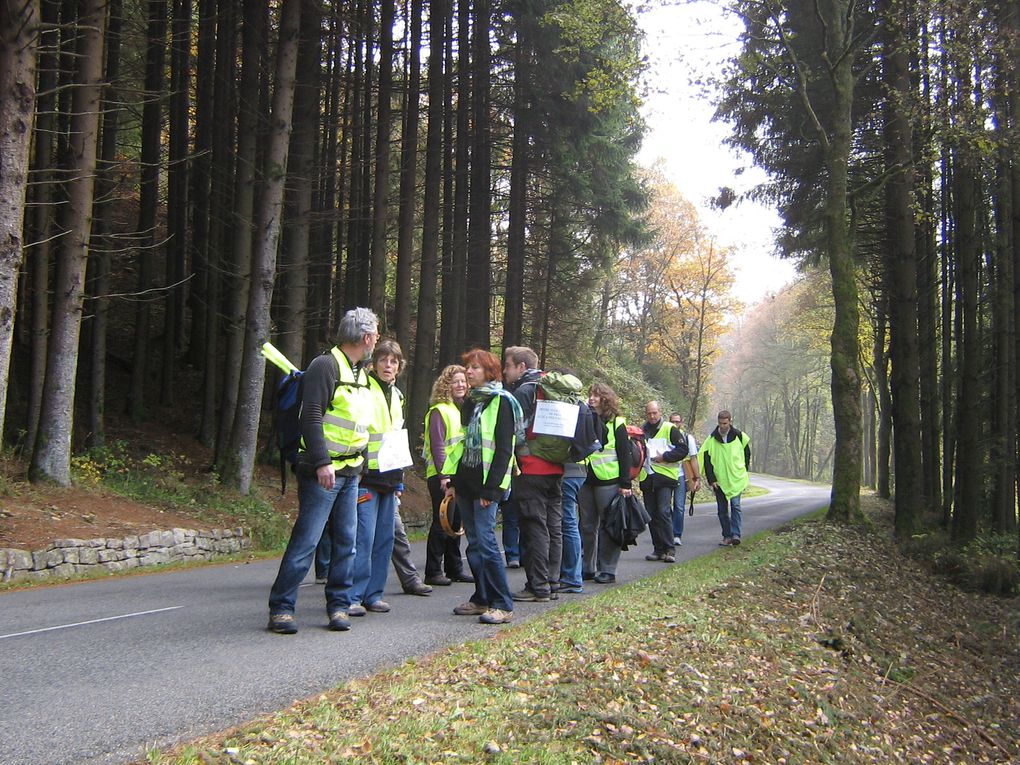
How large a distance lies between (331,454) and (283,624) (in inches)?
Answer: 51.9

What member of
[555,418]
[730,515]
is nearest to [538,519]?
[555,418]

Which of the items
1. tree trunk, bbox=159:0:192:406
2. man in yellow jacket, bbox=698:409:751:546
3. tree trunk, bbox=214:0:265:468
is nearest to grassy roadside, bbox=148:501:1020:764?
man in yellow jacket, bbox=698:409:751:546

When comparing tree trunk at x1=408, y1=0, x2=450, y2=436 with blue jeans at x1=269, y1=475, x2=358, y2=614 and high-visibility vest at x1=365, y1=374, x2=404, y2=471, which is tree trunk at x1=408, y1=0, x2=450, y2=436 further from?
blue jeans at x1=269, y1=475, x2=358, y2=614

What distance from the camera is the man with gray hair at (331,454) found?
19.7 feet

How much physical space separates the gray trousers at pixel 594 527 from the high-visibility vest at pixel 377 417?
11.0ft

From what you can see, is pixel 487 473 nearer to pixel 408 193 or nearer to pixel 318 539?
pixel 318 539

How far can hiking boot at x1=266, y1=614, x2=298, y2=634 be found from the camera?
6.26 m

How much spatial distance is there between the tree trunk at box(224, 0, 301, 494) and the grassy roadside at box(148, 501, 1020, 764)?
8002 mm

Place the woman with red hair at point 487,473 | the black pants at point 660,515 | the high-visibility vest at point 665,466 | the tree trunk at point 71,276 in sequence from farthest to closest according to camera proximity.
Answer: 1. the high-visibility vest at point 665,466
2. the black pants at point 660,515
3. the tree trunk at point 71,276
4. the woman with red hair at point 487,473

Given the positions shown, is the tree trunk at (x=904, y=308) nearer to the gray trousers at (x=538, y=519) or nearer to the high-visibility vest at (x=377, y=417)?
the gray trousers at (x=538, y=519)

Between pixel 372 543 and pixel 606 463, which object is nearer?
pixel 372 543

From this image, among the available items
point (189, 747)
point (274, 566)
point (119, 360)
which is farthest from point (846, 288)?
point (119, 360)

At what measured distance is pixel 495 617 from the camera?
6.96m

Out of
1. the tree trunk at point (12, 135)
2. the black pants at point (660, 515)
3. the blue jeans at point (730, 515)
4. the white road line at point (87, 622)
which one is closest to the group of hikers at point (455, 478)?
the white road line at point (87, 622)
